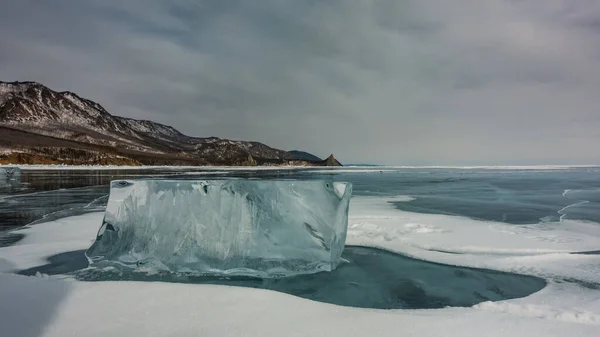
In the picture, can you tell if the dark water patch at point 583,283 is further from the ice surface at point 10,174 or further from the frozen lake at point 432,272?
the ice surface at point 10,174

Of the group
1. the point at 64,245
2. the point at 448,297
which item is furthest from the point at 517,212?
the point at 64,245

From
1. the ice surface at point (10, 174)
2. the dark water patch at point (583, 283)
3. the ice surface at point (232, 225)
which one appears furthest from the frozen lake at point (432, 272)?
the ice surface at point (10, 174)

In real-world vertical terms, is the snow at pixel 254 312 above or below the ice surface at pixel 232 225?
below

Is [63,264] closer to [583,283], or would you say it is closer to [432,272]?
[432,272]

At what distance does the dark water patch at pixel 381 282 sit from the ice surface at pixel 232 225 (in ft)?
0.93

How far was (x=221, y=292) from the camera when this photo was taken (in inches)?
130

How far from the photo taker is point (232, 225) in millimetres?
4477

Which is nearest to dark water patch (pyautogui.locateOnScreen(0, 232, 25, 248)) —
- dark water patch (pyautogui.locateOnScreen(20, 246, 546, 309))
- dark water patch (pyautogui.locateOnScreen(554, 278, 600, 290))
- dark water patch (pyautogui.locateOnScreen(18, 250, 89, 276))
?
dark water patch (pyautogui.locateOnScreen(18, 250, 89, 276))

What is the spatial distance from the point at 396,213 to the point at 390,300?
609cm

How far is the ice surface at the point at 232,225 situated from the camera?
4.34 meters

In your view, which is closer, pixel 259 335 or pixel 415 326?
pixel 259 335

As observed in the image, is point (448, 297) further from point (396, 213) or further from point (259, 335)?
point (396, 213)

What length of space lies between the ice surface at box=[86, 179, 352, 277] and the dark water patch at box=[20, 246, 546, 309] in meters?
0.28

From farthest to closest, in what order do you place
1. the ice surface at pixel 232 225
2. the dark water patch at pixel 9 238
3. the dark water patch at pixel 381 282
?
the dark water patch at pixel 9 238 < the ice surface at pixel 232 225 < the dark water patch at pixel 381 282
